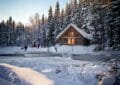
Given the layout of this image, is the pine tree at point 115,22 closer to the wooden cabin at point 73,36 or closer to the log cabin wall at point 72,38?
the wooden cabin at point 73,36

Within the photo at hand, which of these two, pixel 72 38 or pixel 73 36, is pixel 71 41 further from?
pixel 73 36

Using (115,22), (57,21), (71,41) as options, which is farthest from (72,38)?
(115,22)

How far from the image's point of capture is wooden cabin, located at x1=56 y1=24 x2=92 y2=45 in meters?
58.8

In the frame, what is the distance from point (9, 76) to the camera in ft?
41.5

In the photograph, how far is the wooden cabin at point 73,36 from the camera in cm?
5878

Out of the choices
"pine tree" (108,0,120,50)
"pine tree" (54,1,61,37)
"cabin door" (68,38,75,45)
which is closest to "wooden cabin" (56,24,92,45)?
"cabin door" (68,38,75,45)

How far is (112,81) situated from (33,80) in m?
4.59

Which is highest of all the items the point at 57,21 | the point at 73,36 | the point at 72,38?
the point at 57,21

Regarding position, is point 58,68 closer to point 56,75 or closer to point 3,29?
point 56,75

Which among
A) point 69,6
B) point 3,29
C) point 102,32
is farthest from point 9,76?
point 3,29

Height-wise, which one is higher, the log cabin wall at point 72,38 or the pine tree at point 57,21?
the pine tree at point 57,21

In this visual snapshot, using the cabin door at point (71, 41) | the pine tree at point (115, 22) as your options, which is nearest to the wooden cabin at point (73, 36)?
the cabin door at point (71, 41)

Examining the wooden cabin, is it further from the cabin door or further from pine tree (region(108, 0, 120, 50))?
pine tree (region(108, 0, 120, 50))

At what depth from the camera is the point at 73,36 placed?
59531mm
